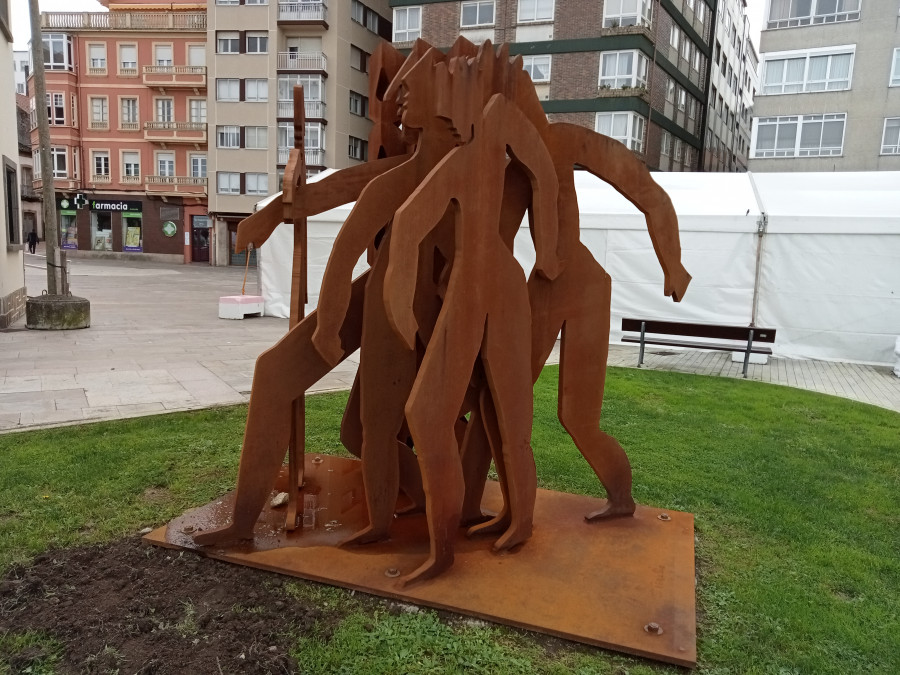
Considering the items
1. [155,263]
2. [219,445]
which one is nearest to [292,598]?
[219,445]

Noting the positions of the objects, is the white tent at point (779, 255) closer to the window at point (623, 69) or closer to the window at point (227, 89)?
the window at point (623, 69)

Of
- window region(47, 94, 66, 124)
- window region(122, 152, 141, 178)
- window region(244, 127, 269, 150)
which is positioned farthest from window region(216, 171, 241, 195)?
window region(47, 94, 66, 124)

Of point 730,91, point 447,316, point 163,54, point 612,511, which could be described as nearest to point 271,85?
point 163,54

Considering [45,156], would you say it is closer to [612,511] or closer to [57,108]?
[612,511]

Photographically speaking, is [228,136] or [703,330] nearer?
[703,330]

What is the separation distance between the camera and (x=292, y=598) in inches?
117

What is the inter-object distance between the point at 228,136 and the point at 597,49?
19867 mm

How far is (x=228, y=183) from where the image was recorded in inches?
1438

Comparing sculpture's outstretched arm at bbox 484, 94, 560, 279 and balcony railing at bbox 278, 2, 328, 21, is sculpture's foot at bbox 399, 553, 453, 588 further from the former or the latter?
balcony railing at bbox 278, 2, 328, 21

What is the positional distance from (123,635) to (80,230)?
42.9m

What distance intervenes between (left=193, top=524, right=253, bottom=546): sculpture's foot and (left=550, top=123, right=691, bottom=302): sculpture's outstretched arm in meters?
2.56

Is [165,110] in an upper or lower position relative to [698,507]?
upper

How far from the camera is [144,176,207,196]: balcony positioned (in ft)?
126

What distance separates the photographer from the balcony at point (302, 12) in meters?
34.1
